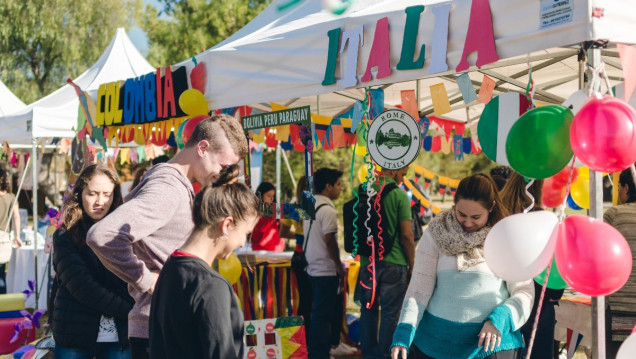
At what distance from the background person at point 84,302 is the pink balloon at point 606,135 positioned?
81.6 inches

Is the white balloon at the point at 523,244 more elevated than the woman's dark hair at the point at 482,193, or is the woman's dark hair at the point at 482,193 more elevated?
the woman's dark hair at the point at 482,193

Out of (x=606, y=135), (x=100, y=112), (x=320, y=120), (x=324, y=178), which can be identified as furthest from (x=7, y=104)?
(x=606, y=135)

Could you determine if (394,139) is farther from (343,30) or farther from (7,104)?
(7,104)

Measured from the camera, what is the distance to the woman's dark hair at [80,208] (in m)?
2.96

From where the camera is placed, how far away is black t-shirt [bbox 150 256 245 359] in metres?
1.67

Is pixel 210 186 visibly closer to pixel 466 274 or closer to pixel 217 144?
pixel 217 144

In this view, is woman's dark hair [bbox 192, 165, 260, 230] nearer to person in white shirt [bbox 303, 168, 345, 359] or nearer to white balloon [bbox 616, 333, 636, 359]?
white balloon [bbox 616, 333, 636, 359]

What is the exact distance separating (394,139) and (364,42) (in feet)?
2.11

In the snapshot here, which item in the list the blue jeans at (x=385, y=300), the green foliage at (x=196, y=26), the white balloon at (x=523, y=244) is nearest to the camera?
the white balloon at (x=523, y=244)

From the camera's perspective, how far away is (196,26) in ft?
54.1

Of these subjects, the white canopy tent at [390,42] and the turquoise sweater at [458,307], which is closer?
the white canopy tent at [390,42]

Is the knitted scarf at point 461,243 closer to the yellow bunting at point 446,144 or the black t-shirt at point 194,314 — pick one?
the black t-shirt at point 194,314

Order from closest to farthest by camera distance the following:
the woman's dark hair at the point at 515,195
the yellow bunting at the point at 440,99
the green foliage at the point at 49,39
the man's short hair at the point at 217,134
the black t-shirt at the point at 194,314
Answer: the black t-shirt at the point at 194,314
the man's short hair at the point at 217,134
the woman's dark hair at the point at 515,195
the yellow bunting at the point at 440,99
the green foliage at the point at 49,39

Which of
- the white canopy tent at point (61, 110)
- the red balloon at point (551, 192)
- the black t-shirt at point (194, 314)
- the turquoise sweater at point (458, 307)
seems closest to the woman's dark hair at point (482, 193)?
the turquoise sweater at point (458, 307)
